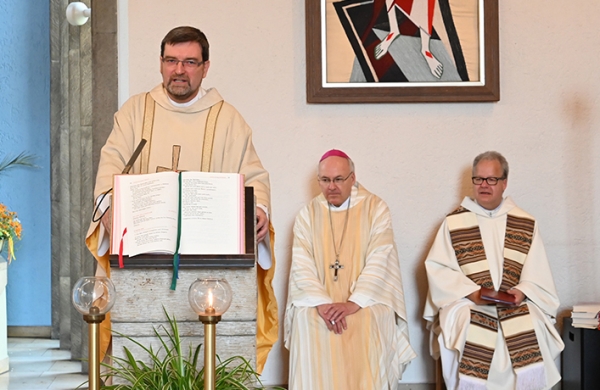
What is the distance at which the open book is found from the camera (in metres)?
3.07

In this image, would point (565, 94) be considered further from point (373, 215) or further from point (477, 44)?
point (373, 215)

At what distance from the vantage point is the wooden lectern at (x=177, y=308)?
3.21m

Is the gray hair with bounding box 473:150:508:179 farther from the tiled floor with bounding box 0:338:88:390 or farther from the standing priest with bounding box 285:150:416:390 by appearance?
the tiled floor with bounding box 0:338:88:390

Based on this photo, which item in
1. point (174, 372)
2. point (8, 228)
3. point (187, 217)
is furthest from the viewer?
point (8, 228)

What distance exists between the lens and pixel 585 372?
17.6ft

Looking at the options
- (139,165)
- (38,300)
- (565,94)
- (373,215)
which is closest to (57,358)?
(38,300)

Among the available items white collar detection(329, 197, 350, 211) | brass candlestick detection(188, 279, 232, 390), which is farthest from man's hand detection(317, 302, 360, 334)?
brass candlestick detection(188, 279, 232, 390)

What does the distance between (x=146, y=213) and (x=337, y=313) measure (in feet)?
7.47

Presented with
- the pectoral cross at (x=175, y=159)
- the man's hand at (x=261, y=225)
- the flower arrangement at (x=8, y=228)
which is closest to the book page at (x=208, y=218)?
the man's hand at (x=261, y=225)

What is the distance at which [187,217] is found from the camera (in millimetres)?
3066

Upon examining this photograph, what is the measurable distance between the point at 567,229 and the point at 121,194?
12.6ft

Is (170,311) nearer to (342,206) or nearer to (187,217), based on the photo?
(187,217)

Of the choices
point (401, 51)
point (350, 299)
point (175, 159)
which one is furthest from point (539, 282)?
point (175, 159)

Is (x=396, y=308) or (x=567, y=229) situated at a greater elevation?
(x=567, y=229)
